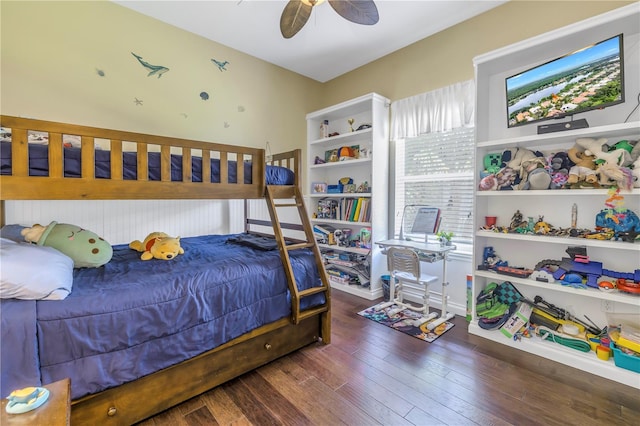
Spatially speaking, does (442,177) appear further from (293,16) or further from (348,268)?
(293,16)

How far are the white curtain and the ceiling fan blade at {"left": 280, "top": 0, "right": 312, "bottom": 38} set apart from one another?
1.51 m

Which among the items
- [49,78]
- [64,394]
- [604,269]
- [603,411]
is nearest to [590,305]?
[604,269]

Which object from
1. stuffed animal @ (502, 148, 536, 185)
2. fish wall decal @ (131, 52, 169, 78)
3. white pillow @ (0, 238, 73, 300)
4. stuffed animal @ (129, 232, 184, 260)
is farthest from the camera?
fish wall decal @ (131, 52, 169, 78)

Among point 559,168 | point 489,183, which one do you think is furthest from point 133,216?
point 559,168

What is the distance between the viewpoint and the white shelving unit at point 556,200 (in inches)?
73.7

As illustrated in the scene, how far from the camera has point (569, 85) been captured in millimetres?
2023

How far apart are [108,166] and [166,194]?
32 centimetres

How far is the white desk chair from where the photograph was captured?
8.50 feet

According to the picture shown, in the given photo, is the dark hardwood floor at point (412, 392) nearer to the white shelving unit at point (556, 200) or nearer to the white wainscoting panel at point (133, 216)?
the white shelving unit at point (556, 200)

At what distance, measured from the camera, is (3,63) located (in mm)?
2154

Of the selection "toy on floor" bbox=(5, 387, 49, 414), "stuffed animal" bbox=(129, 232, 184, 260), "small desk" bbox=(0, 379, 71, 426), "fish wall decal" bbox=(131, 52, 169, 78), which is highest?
"fish wall decal" bbox=(131, 52, 169, 78)

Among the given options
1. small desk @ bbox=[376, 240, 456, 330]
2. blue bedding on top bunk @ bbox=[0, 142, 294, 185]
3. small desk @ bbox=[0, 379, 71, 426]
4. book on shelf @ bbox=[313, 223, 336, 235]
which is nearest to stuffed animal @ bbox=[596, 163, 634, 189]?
small desk @ bbox=[376, 240, 456, 330]

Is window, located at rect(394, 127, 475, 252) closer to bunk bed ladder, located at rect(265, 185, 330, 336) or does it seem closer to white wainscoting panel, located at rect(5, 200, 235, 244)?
bunk bed ladder, located at rect(265, 185, 330, 336)

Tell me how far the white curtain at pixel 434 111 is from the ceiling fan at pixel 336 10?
1.15 metres
